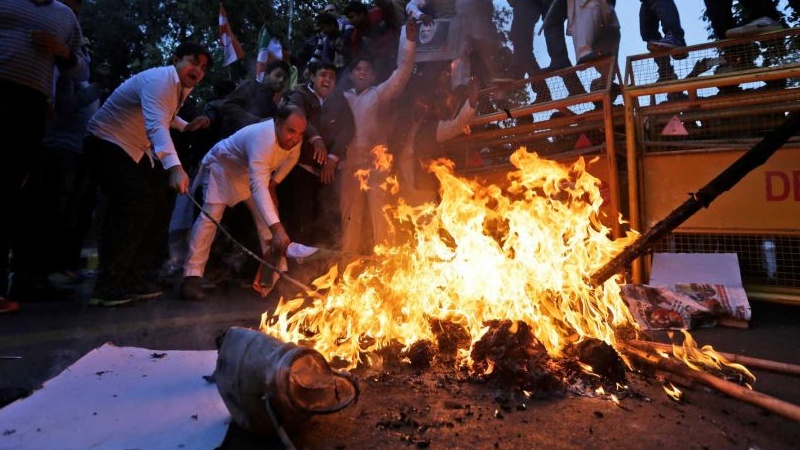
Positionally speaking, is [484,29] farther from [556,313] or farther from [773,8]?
[556,313]

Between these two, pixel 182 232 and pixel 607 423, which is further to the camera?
pixel 182 232

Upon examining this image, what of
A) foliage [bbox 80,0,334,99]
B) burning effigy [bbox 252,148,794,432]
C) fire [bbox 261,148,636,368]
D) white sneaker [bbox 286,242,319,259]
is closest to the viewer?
burning effigy [bbox 252,148,794,432]

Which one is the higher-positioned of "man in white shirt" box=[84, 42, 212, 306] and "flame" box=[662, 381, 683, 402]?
"man in white shirt" box=[84, 42, 212, 306]

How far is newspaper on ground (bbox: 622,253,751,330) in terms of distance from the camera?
4.20m

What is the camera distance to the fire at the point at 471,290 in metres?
3.34

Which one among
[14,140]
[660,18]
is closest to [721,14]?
[660,18]

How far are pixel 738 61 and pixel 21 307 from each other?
24.0 ft

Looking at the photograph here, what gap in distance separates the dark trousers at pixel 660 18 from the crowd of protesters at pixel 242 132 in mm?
17

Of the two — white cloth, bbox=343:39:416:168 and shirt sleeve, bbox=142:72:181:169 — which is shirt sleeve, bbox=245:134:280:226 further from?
white cloth, bbox=343:39:416:168

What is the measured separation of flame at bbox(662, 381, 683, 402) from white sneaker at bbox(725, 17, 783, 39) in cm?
400

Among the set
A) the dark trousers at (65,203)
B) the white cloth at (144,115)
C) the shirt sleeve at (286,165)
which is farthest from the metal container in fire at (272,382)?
the dark trousers at (65,203)

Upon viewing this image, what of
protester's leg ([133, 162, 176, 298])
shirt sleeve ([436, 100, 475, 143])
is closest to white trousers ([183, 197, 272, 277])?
protester's leg ([133, 162, 176, 298])

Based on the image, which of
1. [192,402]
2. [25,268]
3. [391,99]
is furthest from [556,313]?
[25,268]

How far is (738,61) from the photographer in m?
5.04
